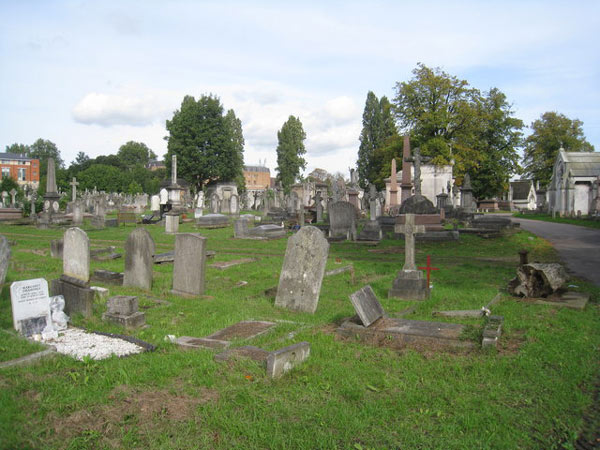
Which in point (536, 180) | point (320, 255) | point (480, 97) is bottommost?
point (320, 255)

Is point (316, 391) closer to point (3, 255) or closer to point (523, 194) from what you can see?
point (3, 255)

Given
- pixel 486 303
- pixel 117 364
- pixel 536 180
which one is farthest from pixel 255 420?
pixel 536 180

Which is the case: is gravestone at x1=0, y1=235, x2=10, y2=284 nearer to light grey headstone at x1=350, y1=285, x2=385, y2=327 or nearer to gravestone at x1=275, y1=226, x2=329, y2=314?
gravestone at x1=275, y1=226, x2=329, y2=314

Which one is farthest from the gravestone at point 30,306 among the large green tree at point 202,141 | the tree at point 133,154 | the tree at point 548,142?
the tree at point 133,154

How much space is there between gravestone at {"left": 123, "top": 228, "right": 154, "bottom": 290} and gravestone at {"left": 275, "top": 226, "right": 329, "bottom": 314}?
295cm

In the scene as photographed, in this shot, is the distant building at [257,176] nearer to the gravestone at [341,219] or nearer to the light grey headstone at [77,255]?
the gravestone at [341,219]

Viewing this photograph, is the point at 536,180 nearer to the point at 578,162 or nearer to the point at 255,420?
the point at 578,162

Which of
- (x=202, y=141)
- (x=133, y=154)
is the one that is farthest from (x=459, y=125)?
(x=133, y=154)

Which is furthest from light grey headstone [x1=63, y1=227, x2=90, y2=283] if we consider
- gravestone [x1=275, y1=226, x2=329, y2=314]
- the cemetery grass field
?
gravestone [x1=275, y1=226, x2=329, y2=314]

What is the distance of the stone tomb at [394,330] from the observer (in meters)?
5.43

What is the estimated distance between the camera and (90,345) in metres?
5.68

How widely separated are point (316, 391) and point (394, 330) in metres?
1.84

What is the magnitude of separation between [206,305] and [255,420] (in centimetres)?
420

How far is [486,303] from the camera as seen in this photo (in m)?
7.53
